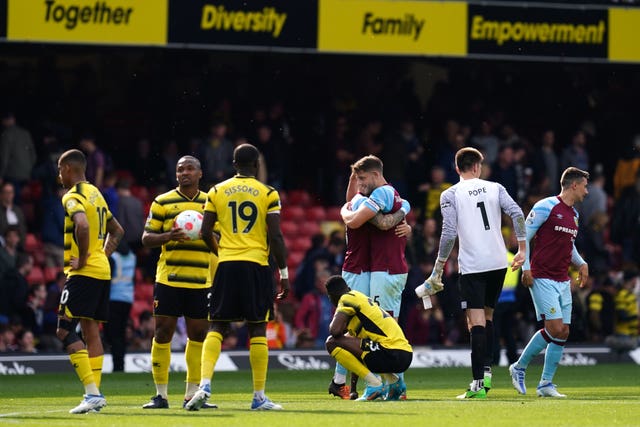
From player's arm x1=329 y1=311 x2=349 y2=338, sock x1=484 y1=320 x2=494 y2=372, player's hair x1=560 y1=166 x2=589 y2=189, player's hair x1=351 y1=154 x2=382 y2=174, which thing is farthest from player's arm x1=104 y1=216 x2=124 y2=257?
player's hair x1=560 y1=166 x2=589 y2=189

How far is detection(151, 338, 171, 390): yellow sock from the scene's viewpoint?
1309 cm

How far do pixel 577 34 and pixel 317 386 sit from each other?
10.3 meters

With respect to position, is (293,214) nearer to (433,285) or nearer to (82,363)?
(433,285)

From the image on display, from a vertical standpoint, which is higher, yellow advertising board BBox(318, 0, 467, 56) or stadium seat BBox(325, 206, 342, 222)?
yellow advertising board BBox(318, 0, 467, 56)

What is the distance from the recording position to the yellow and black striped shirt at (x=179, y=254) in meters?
13.3

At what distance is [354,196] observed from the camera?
14711 mm

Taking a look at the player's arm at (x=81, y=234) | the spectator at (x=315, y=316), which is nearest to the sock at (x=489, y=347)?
the player's arm at (x=81, y=234)

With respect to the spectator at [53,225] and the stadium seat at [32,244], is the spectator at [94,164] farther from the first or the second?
the stadium seat at [32,244]

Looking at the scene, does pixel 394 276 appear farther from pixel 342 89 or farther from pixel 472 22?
pixel 342 89

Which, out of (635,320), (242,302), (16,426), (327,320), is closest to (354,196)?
(242,302)

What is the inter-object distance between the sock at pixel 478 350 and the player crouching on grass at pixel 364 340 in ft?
2.96

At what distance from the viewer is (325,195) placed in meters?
28.0

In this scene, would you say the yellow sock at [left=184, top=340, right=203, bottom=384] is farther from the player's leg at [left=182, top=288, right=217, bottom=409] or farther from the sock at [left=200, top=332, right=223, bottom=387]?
the sock at [left=200, top=332, right=223, bottom=387]

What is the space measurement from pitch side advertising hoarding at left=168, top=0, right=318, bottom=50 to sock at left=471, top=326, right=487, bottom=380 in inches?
407
